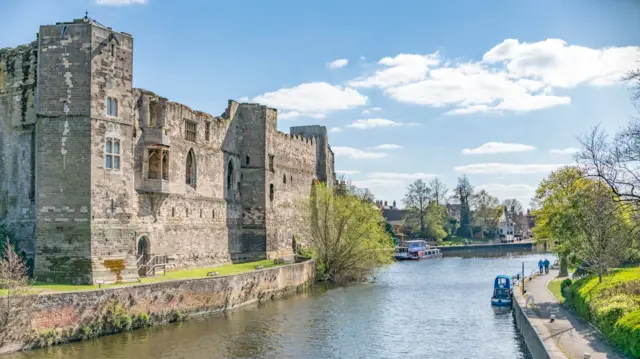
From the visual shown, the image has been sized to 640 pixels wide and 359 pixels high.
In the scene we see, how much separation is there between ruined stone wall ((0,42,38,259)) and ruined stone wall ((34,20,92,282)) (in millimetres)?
2469

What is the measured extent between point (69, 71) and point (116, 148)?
12.4ft

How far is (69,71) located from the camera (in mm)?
27531

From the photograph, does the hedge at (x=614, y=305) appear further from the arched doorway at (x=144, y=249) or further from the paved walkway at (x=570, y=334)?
the arched doorway at (x=144, y=249)

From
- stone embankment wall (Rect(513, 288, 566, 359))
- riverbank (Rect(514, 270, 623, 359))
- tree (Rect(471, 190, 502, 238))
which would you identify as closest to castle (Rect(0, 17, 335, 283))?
stone embankment wall (Rect(513, 288, 566, 359))

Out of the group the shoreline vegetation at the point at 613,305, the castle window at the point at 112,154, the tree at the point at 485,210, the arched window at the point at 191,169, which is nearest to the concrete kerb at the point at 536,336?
the shoreline vegetation at the point at 613,305

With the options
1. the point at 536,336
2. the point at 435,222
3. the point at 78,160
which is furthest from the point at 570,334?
the point at 435,222

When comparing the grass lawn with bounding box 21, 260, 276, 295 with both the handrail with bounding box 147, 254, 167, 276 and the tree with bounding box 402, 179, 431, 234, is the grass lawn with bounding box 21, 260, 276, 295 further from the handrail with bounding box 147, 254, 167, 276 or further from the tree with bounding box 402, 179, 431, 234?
the tree with bounding box 402, 179, 431, 234

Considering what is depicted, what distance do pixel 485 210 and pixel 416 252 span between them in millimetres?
43131

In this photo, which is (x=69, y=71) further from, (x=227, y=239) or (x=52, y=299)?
(x=227, y=239)

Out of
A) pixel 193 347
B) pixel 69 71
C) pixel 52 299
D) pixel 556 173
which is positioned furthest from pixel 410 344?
pixel 556 173

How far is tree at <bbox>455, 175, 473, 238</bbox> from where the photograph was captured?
114 m

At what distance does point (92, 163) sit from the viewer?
27.3 m

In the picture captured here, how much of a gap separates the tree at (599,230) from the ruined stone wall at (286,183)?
21418 millimetres

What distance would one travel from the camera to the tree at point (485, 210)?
117562mm
